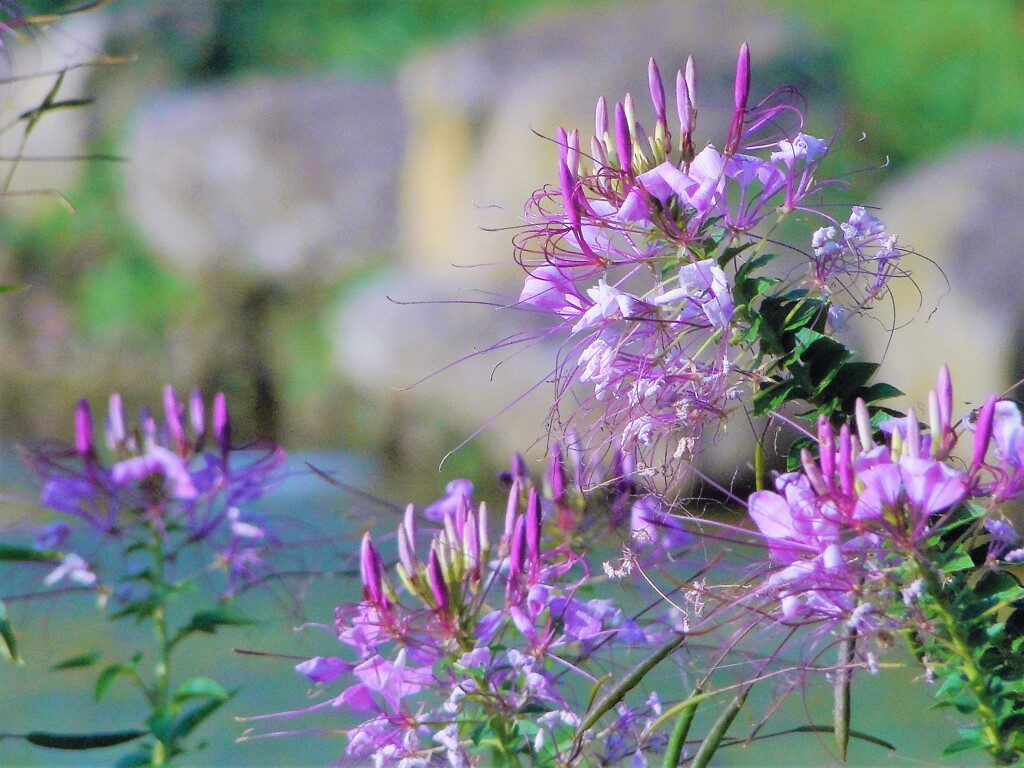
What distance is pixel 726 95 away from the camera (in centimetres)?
345

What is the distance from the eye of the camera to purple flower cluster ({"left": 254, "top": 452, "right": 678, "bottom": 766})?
564 millimetres

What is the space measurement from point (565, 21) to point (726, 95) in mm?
1118

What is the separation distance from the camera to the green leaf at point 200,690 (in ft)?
2.90

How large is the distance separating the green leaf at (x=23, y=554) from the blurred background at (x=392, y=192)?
6.74ft

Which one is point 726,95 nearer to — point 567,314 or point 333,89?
point 333,89

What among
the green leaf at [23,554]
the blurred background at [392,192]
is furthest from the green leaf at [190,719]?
the blurred background at [392,192]

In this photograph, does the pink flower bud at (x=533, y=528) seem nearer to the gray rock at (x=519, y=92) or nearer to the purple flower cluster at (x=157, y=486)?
the purple flower cluster at (x=157, y=486)

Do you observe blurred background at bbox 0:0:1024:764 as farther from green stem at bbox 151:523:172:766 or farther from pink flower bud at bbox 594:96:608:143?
pink flower bud at bbox 594:96:608:143

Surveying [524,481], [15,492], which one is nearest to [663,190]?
[524,481]

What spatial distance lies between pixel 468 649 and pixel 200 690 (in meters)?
0.39

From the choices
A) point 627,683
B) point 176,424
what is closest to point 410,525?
point 627,683

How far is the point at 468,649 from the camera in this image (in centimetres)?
58

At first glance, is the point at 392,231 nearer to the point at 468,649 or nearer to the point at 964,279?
the point at 964,279

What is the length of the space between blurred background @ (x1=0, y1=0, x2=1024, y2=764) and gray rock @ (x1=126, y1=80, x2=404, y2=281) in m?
0.01
